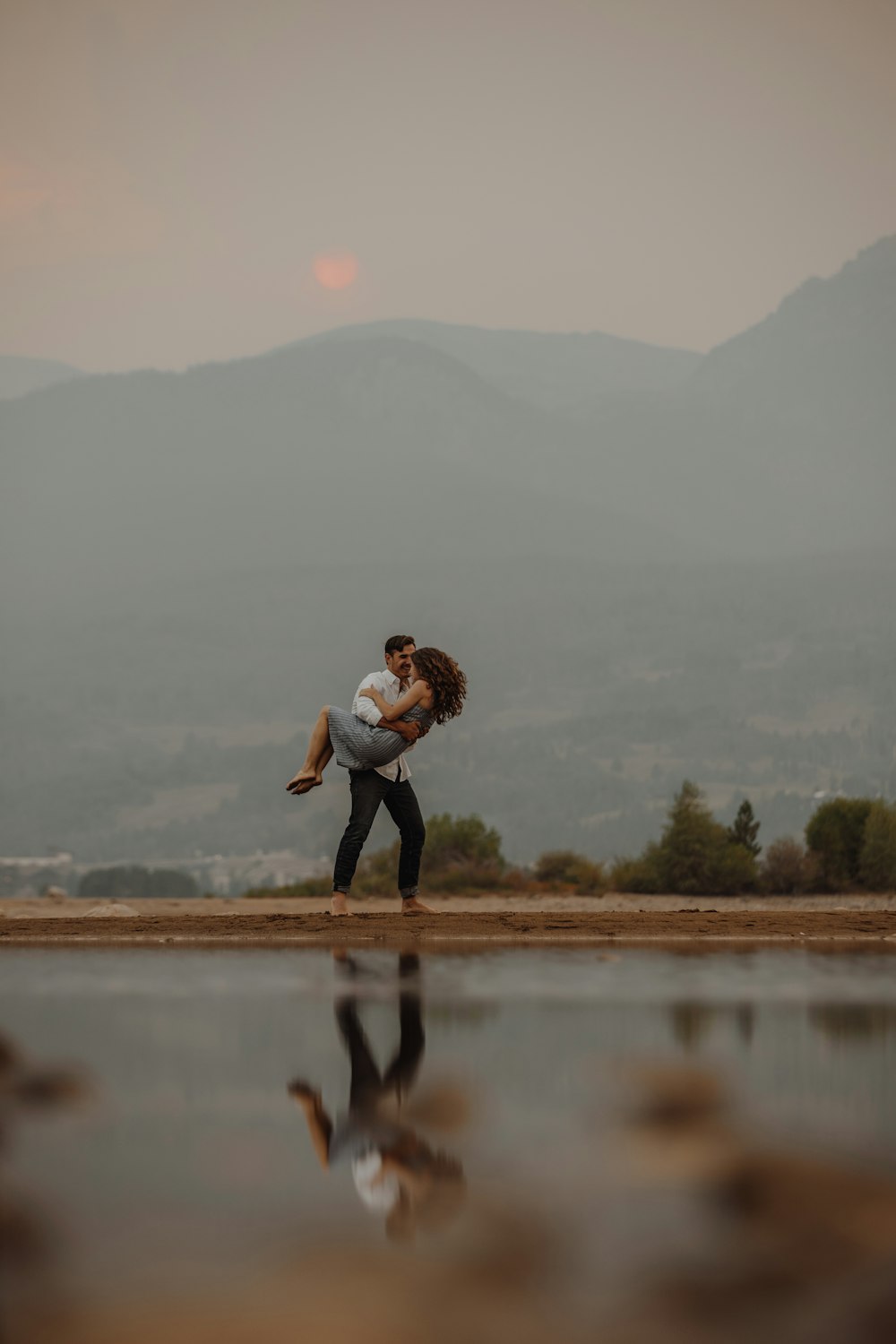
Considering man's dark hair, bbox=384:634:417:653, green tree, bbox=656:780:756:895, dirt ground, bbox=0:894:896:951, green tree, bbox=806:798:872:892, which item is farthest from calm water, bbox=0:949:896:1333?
green tree, bbox=806:798:872:892

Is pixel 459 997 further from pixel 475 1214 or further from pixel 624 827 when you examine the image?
pixel 624 827

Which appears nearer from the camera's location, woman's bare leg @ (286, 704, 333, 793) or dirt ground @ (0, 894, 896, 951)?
dirt ground @ (0, 894, 896, 951)

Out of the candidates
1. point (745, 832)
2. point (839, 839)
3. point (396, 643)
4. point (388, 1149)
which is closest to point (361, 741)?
point (396, 643)

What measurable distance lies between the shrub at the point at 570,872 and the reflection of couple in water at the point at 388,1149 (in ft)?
63.7

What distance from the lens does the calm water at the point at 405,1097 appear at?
3504 millimetres

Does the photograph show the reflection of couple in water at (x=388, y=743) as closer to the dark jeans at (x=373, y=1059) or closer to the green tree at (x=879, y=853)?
the dark jeans at (x=373, y=1059)

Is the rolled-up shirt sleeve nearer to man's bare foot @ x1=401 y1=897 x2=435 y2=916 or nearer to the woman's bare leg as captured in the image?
the woman's bare leg

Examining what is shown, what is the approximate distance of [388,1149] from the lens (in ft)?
13.9

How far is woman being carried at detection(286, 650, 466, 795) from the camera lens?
1216 centimetres

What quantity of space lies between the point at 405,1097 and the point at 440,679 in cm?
763

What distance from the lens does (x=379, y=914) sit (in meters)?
12.5

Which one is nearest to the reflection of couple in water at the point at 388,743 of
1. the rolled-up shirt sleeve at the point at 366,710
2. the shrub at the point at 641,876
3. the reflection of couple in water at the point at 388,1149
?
the rolled-up shirt sleeve at the point at 366,710

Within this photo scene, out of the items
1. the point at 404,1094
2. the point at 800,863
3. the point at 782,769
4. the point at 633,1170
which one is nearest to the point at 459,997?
the point at 404,1094

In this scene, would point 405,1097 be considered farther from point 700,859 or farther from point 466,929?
point 700,859
